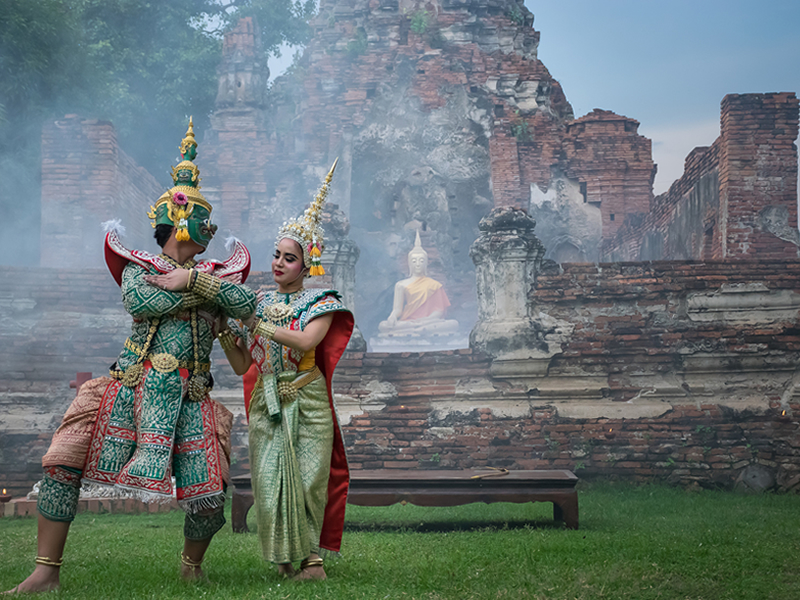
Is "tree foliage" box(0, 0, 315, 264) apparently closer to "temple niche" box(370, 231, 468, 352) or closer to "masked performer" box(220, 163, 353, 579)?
"temple niche" box(370, 231, 468, 352)

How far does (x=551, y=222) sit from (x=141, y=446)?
11.9 m

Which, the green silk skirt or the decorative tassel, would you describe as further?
the decorative tassel

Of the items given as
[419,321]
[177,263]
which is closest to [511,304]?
[419,321]

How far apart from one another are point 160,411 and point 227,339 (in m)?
0.49

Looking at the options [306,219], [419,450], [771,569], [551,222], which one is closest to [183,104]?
[551,222]

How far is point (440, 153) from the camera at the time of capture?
48.4ft

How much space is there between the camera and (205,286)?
10.6 ft

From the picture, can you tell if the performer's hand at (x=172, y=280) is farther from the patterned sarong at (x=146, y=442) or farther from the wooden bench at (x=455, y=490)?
the wooden bench at (x=455, y=490)

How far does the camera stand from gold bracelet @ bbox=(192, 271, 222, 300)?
127 inches

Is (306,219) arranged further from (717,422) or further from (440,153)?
(440,153)

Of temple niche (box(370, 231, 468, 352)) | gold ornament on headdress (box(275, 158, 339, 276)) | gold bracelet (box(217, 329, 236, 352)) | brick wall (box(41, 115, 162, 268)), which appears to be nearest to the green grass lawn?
gold bracelet (box(217, 329, 236, 352))

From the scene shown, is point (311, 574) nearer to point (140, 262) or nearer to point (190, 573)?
point (190, 573)

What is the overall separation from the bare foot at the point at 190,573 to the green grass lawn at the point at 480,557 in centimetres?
6

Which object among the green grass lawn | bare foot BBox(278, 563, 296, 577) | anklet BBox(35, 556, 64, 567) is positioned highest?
anklet BBox(35, 556, 64, 567)
